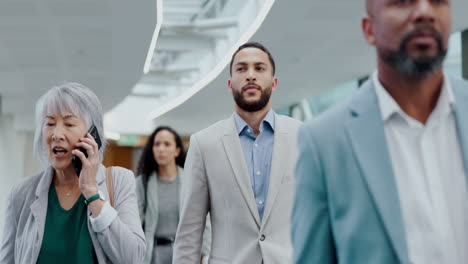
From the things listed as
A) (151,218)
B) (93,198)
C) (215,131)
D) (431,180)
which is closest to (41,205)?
(93,198)

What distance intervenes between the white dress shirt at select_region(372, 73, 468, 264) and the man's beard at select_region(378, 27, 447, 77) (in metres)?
0.11

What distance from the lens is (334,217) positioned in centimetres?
175

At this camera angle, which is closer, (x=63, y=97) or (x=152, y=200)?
(x=63, y=97)

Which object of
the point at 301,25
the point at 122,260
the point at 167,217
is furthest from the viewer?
the point at 301,25

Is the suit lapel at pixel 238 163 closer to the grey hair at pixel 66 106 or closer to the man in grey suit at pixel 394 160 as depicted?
the grey hair at pixel 66 106

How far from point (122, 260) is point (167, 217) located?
3292 millimetres

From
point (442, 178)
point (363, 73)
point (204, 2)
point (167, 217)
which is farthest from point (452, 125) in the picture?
point (363, 73)

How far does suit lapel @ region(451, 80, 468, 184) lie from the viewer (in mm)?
1696

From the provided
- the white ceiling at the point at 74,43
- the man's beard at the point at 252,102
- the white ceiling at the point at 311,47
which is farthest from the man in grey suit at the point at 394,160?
the white ceiling at the point at 311,47

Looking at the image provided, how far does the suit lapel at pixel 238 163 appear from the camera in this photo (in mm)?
3617

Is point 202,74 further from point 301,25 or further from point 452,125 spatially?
point 452,125

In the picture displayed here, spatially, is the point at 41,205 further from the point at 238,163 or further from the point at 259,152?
the point at 259,152

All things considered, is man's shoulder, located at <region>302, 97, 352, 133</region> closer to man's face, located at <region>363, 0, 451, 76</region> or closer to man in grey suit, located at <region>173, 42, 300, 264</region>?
man's face, located at <region>363, 0, 451, 76</region>

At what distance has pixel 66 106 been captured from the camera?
320 cm
